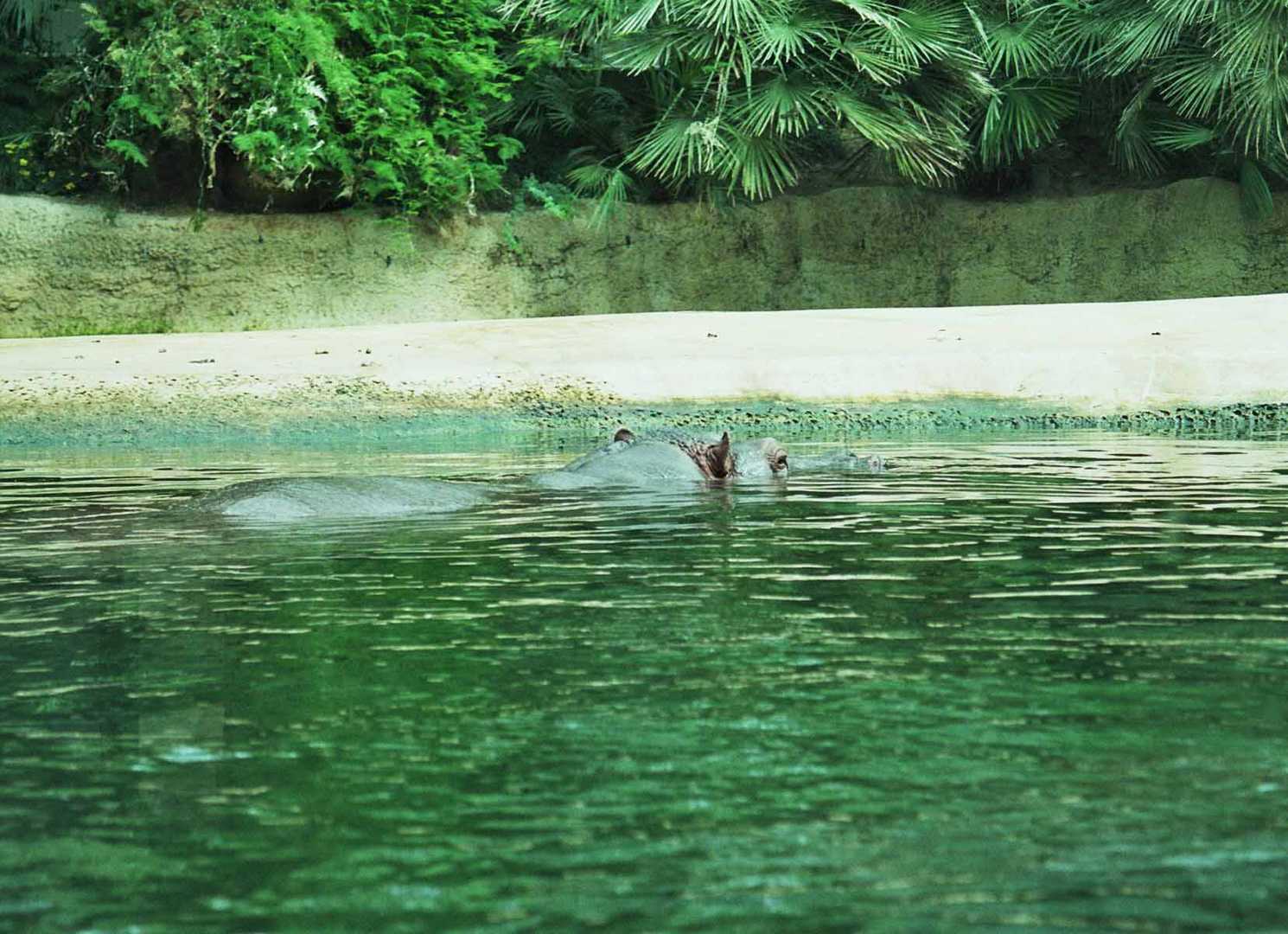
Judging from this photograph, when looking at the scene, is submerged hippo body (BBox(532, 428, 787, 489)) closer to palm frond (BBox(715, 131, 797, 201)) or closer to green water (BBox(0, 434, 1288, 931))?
green water (BBox(0, 434, 1288, 931))

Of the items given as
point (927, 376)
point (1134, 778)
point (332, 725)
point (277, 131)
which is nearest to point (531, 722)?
point (332, 725)

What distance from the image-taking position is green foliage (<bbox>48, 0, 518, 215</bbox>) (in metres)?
15.6

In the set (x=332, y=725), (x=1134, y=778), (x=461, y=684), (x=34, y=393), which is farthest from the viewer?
(x=34, y=393)

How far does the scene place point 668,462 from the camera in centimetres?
842

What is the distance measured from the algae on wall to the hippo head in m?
8.31

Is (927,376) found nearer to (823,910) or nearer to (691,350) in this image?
(691,350)

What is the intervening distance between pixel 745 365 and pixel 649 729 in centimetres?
850

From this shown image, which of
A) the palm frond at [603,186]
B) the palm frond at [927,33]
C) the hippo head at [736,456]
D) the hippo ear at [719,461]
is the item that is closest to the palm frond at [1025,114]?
the palm frond at [927,33]

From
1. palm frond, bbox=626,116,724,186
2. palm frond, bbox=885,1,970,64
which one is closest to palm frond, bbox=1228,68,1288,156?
palm frond, bbox=885,1,970,64

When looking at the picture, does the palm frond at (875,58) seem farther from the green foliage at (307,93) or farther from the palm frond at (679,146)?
the green foliage at (307,93)

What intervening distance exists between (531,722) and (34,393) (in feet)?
28.9

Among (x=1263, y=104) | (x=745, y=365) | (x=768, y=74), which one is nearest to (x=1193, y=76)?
(x=1263, y=104)

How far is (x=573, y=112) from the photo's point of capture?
57.4 ft

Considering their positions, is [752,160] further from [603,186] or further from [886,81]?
[603,186]
